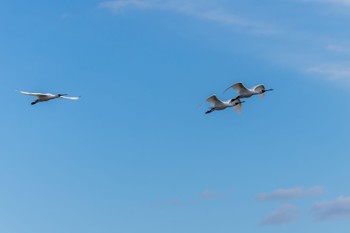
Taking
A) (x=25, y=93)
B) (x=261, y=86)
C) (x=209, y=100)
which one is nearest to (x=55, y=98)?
(x=25, y=93)

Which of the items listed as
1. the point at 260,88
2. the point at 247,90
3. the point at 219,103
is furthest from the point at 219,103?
the point at 260,88

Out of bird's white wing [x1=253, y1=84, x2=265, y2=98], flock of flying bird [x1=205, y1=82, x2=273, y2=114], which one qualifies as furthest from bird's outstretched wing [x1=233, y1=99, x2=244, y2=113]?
bird's white wing [x1=253, y1=84, x2=265, y2=98]

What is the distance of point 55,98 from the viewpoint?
9350cm

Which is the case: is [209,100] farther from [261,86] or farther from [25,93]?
[25,93]

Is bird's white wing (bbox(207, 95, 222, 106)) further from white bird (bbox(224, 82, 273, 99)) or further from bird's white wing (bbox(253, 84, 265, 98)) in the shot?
bird's white wing (bbox(253, 84, 265, 98))

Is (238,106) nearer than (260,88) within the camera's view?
Yes

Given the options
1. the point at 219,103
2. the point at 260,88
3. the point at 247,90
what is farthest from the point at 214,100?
the point at 260,88

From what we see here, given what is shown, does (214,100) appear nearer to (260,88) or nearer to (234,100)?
(234,100)

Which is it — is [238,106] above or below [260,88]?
below

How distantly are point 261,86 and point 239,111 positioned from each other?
6.14 meters

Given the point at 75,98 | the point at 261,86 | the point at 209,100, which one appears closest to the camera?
the point at 75,98

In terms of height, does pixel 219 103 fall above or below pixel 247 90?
below

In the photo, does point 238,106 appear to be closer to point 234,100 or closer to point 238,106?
point 238,106

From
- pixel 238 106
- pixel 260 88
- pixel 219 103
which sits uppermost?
pixel 260 88
